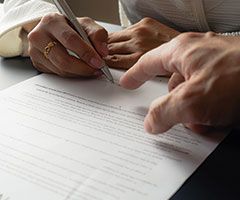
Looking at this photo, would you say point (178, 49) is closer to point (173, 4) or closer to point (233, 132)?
point (233, 132)

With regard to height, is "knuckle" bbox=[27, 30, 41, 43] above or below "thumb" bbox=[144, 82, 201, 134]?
above

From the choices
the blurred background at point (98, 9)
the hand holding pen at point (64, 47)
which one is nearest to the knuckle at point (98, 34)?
the hand holding pen at point (64, 47)

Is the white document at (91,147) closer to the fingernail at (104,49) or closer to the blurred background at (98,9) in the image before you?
the fingernail at (104,49)

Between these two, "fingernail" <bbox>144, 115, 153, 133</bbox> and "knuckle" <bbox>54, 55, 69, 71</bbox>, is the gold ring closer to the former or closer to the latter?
"knuckle" <bbox>54, 55, 69, 71</bbox>

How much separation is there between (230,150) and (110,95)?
0.59 ft

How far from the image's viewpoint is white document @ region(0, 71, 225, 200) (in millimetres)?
377

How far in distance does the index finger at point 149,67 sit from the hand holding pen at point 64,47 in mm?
67

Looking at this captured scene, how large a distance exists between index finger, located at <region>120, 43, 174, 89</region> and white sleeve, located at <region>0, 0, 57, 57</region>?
0.23m

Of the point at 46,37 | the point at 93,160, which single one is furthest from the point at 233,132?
the point at 46,37

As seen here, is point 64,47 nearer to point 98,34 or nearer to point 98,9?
point 98,34

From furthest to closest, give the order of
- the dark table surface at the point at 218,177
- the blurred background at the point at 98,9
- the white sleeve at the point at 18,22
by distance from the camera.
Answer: the blurred background at the point at 98,9, the white sleeve at the point at 18,22, the dark table surface at the point at 218,177

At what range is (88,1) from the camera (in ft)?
5.38

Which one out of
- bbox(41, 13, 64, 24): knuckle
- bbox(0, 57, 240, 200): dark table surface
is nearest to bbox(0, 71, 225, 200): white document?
bbox(0, 57, 240, 200): dark table surface

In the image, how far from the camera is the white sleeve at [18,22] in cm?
67
